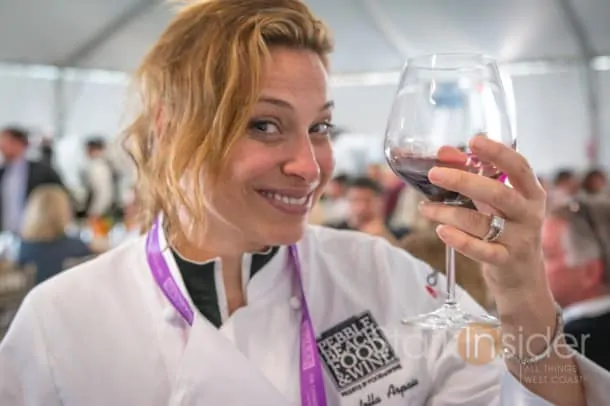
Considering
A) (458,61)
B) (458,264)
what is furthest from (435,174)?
(458,264)

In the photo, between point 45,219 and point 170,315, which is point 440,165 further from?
point 45,219

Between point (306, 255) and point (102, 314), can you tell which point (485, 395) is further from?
point (102, 314)

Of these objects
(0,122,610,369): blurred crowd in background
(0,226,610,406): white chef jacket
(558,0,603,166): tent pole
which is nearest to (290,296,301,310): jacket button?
(0,226,610,406): white chef jacket

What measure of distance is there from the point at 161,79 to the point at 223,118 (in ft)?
0.57

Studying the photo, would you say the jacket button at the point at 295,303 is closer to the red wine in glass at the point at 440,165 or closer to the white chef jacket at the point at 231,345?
the white chef jacket at the point at 231,345

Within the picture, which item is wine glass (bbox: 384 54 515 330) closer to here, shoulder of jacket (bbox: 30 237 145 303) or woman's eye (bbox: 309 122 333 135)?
woman's eye (bbox: 309 122 333 135)

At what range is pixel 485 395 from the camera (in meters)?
1.11

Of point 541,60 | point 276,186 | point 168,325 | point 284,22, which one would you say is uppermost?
point 541,60

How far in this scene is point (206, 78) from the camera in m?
1.06

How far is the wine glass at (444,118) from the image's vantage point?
81cm

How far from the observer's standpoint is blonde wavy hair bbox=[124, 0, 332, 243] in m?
1.04

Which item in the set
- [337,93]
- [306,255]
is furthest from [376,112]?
[306,255]

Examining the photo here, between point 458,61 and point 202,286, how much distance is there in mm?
535

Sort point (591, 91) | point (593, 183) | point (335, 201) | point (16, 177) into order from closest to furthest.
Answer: point (16, 177)
point (335, 201)
point (593, 183)
point (591, 91)
